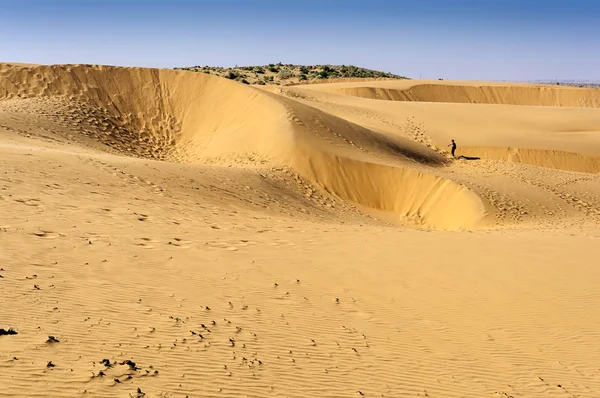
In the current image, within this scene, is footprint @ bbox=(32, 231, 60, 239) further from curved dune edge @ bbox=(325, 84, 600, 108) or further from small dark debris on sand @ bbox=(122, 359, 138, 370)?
curved dune edge @ bbox=(325, 84, 600, 108)

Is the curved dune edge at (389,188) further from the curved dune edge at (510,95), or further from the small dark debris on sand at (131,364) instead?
the curved dune edge at (510,95)

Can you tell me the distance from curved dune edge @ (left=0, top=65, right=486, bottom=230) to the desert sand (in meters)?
0.11

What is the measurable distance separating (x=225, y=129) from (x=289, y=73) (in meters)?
44.9

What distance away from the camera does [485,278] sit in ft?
28.0

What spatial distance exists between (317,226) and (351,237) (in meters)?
1.26

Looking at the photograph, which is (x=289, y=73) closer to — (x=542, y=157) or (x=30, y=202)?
(x=542, y=157)

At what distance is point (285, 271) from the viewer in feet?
26.2

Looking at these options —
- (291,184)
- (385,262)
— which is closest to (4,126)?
(291,184)

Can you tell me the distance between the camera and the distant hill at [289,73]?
57897mm

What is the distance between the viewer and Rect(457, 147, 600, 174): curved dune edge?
88.0 feet

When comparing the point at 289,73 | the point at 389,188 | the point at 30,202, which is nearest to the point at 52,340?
the point at 30,202

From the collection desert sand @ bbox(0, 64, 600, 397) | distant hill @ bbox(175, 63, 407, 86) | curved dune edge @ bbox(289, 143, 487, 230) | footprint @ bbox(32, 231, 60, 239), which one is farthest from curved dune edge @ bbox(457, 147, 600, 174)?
distant hill @ bbox(175, 63, 407, 86)

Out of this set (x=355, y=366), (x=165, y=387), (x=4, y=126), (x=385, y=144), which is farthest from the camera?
(x=385, y=144)

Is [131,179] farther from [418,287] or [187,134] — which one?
[187,134]
